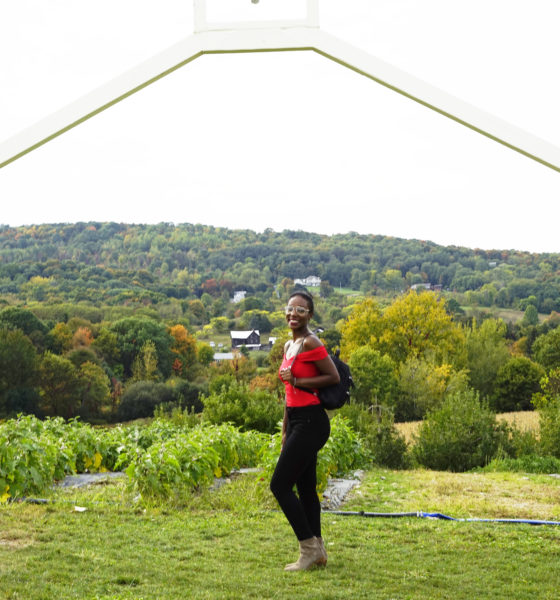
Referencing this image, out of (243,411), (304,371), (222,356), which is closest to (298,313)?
(304,371)

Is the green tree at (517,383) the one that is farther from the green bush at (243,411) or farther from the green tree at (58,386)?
the green tree at (58,386)

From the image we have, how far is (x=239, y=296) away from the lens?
2606 centimetres

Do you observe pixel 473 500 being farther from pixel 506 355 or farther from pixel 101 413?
pixel 506 355

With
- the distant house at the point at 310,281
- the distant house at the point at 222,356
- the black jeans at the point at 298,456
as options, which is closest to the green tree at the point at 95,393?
the distant house at the point at 222,356

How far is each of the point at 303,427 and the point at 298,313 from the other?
59 centimetres

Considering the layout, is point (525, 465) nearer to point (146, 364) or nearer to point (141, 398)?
point (141, 398)

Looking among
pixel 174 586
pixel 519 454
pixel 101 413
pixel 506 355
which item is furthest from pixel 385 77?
pixel 506 355

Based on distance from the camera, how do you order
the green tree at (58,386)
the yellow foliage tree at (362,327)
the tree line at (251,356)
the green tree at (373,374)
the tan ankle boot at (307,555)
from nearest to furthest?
the tan ankle boot at (307,555) → the green tree at (58,386) → the green tree at (373,374) → the tree line at (251,356) → the yellow foliage tree at (362,327)

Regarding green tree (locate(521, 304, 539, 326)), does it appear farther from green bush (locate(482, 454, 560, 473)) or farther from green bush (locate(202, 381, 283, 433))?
green bush (locate(202, 381, 283, 433))

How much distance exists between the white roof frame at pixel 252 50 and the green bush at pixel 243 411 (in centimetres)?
925

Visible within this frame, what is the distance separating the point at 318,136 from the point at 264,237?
613 cm

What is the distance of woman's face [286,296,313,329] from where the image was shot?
389cm

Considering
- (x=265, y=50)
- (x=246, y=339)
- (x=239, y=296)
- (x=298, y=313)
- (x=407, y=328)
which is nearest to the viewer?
(x=265, y=50)

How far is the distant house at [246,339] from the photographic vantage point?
81.1ft
